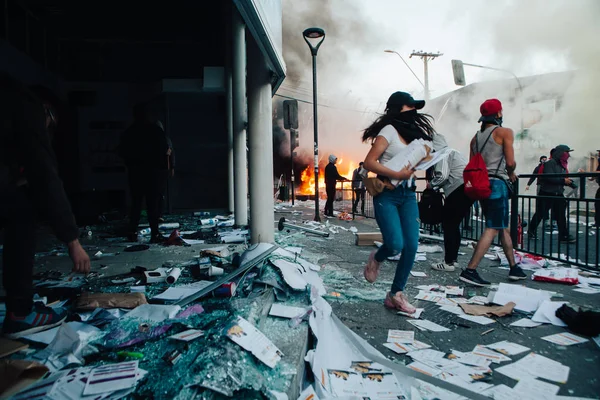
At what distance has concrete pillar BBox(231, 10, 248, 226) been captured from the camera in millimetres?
7203

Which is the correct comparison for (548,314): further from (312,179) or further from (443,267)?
(312,179)

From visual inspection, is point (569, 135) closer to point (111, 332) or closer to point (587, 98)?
point (587, 98)

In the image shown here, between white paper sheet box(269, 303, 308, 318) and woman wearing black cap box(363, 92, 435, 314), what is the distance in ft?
3.14

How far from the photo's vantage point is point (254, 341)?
6.67ft

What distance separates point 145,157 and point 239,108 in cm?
230

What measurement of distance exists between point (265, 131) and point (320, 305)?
7.99ft

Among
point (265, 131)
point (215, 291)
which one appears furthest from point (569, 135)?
point (215, 291)

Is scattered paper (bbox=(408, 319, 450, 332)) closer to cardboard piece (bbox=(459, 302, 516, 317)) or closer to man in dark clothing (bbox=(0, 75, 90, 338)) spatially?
cardboard piece (bbox=(459, 302, 516, 317))

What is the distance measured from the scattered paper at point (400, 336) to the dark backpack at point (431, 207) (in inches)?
95.2

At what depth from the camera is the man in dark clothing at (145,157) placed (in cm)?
559

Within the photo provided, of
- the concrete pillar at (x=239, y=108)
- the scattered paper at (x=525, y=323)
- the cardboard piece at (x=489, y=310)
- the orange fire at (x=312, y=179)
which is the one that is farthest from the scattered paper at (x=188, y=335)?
the orange fire at (x=312, y=179)

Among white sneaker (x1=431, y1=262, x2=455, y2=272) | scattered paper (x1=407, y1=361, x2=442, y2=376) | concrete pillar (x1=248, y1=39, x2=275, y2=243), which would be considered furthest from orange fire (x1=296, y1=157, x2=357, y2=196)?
scattered paper (x1=407, y1=361, x2=442, y2=376)

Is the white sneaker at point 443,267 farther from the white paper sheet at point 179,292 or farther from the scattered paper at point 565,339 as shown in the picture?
the white paper sheet at point 179,292

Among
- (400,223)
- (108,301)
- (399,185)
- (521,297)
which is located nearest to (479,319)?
(521,297)
